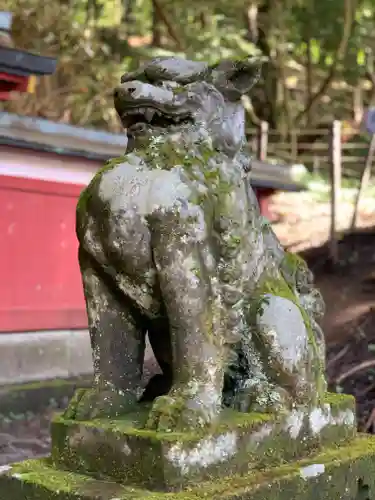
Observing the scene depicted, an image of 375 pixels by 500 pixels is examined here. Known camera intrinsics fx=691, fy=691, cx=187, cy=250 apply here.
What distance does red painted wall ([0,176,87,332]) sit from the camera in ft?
21.3

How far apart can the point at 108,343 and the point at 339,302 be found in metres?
7.15

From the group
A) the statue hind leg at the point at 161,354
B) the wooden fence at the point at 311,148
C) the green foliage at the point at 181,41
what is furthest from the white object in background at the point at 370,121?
the statue hind leg at the point at 161,354

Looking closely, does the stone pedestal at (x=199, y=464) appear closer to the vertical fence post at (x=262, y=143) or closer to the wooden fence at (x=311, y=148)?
the vertical fence post at (x=262, y=143)

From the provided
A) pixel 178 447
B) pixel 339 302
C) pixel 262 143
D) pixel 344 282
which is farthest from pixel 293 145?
pixel 178 447

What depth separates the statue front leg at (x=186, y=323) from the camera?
5.45 feet

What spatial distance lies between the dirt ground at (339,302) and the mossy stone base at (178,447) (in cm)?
288

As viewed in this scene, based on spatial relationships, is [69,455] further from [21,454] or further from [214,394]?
[21,454]

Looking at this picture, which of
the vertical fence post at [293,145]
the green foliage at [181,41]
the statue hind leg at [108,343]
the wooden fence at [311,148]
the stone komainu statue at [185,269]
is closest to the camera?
the stone komainu statue at [185,269]

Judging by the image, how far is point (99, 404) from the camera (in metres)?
1.79

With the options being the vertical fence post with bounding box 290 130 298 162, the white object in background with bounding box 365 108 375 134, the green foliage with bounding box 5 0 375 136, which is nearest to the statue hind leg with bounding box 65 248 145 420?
the white object in background with bounding box 365 108 375 134

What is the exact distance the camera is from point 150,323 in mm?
1839

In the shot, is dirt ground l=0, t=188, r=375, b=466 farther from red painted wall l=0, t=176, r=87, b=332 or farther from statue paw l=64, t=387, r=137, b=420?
statue paw l=64, t=387, r=137, b=420

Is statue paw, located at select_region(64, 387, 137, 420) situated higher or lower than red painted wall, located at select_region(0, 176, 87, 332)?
higher

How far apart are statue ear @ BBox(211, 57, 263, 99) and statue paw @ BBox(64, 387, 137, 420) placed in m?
0.87
